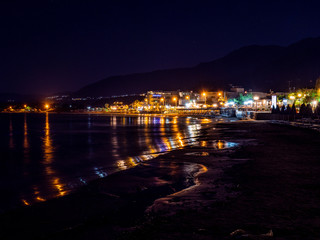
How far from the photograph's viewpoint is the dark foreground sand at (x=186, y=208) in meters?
5.50

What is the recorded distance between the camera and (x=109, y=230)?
5.75m

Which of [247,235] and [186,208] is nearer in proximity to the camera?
[247,235]

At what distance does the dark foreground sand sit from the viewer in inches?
216

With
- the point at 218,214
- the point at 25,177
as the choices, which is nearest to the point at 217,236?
the point at 218,214

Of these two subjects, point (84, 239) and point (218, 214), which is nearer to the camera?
point (84, 239)

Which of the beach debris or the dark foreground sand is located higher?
the beach debris

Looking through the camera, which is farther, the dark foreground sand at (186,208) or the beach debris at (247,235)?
the dark foreground sand at (186,208)

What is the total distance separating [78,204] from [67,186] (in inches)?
109

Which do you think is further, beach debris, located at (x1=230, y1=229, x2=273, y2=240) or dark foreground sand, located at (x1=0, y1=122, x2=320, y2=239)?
dark foreground sand, located at (x1=0, y1=122, x2=320, y2=239)

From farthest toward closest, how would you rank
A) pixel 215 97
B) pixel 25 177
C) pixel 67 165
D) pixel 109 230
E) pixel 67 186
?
pixel 215 97
pixel 67 165
pixel 25 177
pixel 67 186
pixel 109 230

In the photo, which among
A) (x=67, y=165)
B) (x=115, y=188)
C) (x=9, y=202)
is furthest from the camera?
(x=67, y=165)

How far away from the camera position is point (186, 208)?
6746 millimetres

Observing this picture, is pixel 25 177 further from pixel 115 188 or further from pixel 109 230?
pixel 109 230

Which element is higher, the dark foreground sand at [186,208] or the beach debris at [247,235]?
the beach debris at [247,235]
